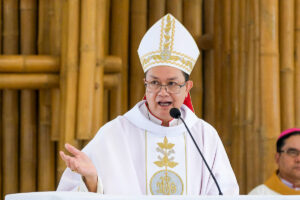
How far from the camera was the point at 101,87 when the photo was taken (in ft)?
18.2

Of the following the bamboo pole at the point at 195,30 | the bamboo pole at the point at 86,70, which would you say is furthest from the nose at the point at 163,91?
the bamboo pole at the point at 195,30

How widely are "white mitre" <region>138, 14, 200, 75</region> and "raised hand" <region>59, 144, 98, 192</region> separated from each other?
89 cm

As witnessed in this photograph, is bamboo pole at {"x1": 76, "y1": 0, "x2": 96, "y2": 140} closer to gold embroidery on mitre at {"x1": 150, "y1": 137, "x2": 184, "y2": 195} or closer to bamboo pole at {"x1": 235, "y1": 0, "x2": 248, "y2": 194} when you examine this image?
bamboo pole at {"x1": 235, "y1": 0, "x2": 248, "y2": 194}

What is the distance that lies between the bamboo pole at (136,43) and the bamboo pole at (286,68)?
1624 mm

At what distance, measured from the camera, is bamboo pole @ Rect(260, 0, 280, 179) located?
5559 millimetres

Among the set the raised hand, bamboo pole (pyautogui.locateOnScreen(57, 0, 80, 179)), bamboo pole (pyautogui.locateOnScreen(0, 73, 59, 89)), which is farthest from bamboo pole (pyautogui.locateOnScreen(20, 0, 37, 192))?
the raised hand

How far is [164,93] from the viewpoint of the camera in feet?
11.2

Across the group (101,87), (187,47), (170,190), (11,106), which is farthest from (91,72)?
(170,190)

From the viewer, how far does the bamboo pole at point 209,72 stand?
22.6ft

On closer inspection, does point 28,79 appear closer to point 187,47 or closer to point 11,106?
point 11,106

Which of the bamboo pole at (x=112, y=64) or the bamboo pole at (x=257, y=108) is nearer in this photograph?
the bamboo pole at (x=257, y=108)

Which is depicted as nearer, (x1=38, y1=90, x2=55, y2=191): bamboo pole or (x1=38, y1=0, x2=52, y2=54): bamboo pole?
(x1=38, y1=0, x2=52, y2=54): bamboo pole

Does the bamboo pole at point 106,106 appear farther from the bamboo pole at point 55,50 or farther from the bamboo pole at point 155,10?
the bamboo pole at point 155,10

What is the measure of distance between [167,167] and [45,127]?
2840mm
